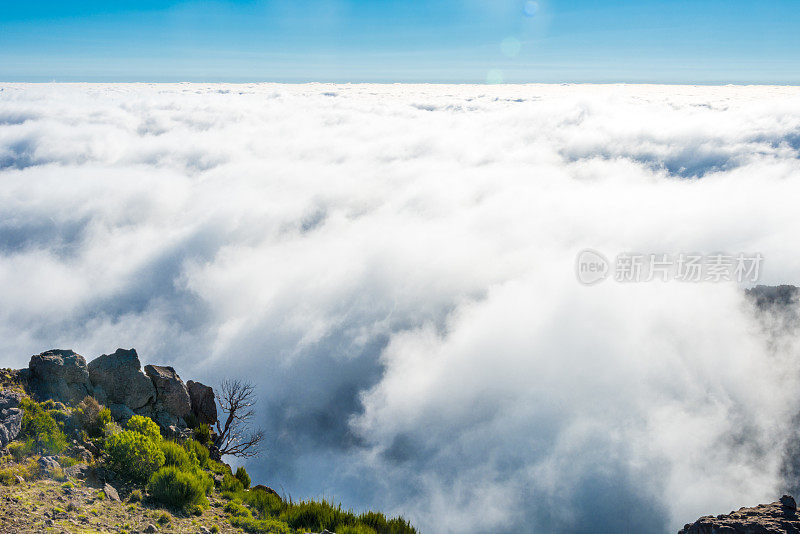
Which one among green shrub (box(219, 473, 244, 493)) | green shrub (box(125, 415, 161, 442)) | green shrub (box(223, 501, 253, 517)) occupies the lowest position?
green shrub (box(223, 501, 253, 517))

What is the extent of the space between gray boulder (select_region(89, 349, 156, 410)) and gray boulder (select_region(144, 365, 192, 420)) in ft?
1.65

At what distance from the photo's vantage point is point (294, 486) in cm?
12644

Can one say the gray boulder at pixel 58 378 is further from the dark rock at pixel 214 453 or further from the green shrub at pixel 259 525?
the green shrub at pixel 259 525

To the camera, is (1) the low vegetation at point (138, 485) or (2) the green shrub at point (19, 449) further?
(2) the green shrub at point (19, 449)

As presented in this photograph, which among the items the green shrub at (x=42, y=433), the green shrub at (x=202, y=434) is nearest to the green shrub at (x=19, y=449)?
the green shrub at (x=42, y=433)

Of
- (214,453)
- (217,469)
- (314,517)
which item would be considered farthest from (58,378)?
(314,517)

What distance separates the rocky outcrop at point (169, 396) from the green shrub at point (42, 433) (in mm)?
5709

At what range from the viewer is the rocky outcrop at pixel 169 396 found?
64.7 ft

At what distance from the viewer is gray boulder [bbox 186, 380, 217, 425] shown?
22172 millimetres

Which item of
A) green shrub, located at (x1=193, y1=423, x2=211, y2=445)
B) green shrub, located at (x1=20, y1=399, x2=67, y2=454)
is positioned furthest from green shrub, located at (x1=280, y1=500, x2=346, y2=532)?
green shrub, located at (x1=20, y1=399, x2=67, y2=454)

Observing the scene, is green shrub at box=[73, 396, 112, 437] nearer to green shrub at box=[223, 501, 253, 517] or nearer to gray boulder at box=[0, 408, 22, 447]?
gray boulder at box=[0, 408, 22, 447]

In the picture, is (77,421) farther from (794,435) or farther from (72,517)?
(794,435)

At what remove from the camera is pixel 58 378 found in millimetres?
16641

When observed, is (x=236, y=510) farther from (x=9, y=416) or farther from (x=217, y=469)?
(x=9, y=416)
